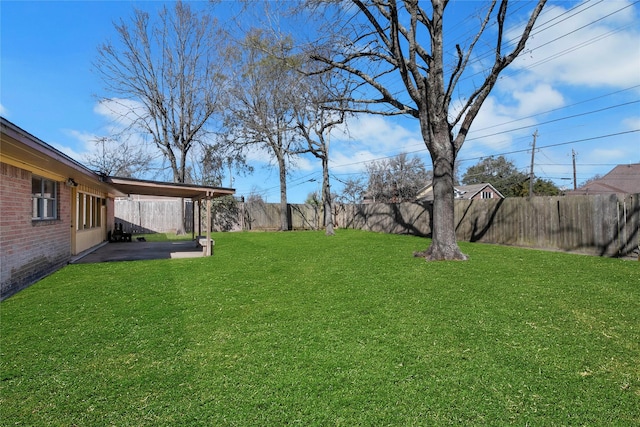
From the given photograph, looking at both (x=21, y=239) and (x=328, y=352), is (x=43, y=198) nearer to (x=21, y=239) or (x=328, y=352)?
(x=21, y=239)

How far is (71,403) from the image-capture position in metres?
2.45

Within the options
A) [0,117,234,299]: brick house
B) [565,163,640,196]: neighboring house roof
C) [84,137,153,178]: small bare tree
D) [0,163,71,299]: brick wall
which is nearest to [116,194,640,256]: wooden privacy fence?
[84,137,153,178]: small bare tree

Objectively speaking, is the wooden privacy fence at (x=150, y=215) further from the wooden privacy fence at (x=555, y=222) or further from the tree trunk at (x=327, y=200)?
the wooden privacy fence at (x=555, y=222)

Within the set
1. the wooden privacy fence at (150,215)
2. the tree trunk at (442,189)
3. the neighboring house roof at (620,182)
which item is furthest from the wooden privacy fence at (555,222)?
the neighboring house roof at (620,182)

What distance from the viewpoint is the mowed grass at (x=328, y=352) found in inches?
91.9

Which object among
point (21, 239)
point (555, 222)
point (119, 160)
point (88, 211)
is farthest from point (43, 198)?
point (119, 160)

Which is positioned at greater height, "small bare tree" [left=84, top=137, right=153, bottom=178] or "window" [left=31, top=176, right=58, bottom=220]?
"small bare tree" [left=84, top=137, right=153, bottom=178]

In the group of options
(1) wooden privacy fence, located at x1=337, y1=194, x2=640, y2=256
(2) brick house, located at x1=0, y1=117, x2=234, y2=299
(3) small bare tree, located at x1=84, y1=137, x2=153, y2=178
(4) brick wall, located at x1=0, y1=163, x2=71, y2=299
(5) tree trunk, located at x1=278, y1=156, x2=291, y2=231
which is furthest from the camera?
(3) small bare tree, located at x1=84, y1=137, x2=153, y2=178

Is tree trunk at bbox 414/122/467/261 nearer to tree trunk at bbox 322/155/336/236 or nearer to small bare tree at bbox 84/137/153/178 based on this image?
tree trunk at bbox 322/155/336/236

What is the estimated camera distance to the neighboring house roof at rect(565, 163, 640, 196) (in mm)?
24141

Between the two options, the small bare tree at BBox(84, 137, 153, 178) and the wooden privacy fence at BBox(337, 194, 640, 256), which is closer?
the wooden privacy fence at BBox(337, 194, 640, 256)

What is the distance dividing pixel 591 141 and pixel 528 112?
155 inches

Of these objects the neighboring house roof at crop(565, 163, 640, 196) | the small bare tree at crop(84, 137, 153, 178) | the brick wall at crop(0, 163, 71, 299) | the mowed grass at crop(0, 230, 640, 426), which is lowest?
the mowed grass at crop(0, 230, 640, 426)

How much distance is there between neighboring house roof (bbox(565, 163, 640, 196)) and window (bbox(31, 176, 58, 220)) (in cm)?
3174
